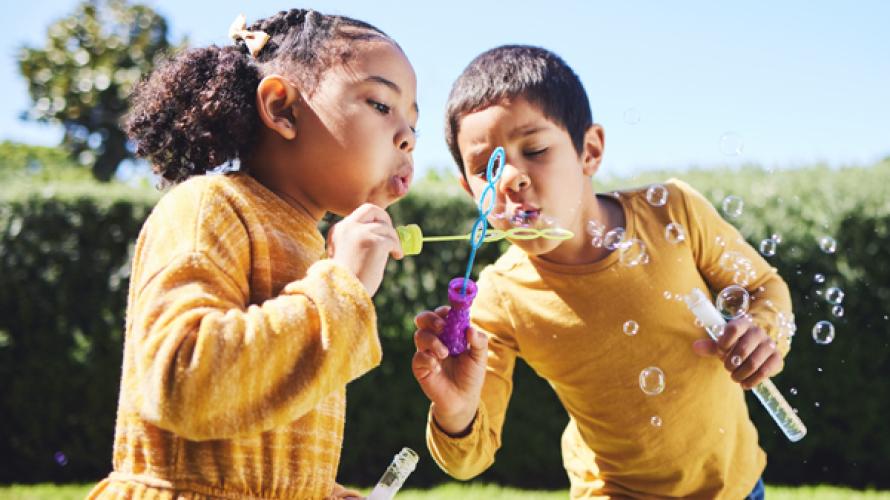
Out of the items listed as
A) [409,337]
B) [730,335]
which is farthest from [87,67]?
[730,335]

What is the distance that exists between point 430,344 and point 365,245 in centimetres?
46

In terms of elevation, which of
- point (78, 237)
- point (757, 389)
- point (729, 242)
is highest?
point (729, 242)

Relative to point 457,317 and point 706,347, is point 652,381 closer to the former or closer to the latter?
point 706,347

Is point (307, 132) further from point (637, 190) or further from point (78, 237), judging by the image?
point (78, 237)

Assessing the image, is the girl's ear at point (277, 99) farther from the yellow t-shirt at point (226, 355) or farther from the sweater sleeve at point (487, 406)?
the sweater sleeve at point (487, 406)

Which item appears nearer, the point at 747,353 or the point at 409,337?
the point at 747,353

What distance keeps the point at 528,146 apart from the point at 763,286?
0.96 meters

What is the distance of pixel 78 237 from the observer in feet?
20.2

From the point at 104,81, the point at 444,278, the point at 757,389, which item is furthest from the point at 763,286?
the point at 104,81

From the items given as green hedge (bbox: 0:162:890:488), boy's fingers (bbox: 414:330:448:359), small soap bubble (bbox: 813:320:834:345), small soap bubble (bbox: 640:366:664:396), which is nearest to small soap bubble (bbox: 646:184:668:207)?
small soap bubble (bbox: 640:366:664:396)

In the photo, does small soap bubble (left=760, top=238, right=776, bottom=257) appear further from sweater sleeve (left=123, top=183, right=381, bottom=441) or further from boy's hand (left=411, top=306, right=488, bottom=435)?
sweater sleeve (left=123, top=183, right=381, bottom=441)

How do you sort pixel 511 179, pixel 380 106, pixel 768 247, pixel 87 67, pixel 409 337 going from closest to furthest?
1. pixel 380 106
2. pixel 511 179
3. pixel 768 247
4. pixel 409 337
5. pixel 87 67

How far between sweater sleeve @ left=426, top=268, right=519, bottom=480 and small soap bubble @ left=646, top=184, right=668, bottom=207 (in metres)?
0.56

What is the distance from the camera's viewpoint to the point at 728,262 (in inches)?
Answer: 103
